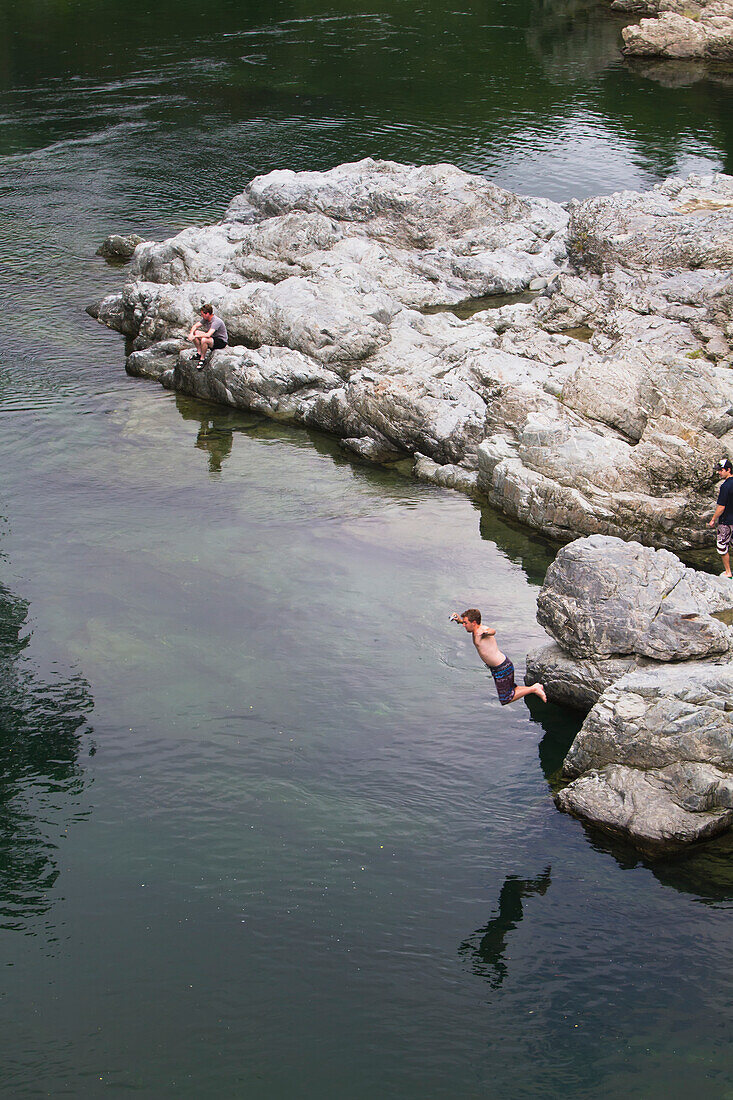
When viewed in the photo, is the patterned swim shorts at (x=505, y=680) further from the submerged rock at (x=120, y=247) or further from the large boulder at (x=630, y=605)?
the submerged rock at (x=120, y=247)

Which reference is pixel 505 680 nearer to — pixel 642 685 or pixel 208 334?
pixel 642 685

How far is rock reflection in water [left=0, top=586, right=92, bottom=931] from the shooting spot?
14.0 metres

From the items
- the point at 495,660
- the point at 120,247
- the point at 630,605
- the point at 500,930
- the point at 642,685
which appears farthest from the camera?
the point at 120,247

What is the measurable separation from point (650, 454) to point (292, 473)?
8614 millimetres

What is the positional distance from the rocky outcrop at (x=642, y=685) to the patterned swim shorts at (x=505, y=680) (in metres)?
1.12

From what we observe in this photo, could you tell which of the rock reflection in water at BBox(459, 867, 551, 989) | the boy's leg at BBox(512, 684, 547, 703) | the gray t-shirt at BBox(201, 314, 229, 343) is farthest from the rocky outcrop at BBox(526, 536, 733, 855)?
the gray t-shirt at BBox(201, 314, 229, 343)

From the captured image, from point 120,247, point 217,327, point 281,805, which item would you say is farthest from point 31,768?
point 120,247

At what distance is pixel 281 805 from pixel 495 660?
4.07 m

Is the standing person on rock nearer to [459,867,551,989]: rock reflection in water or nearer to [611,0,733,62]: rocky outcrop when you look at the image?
[459,867,551,989]: rock reflection in water

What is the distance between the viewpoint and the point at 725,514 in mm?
19469

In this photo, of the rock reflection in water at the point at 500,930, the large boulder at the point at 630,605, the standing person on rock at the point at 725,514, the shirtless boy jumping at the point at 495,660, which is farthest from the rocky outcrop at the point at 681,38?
the rock reflection in water at the point at 500,930

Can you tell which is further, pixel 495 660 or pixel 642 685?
pixel 495 660

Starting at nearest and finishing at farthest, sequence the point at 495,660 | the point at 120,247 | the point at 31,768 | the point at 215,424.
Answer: the point at 495,660
the point at 31,768
the point at 215,424
the point at 120,247

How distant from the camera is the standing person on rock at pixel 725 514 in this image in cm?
1931
